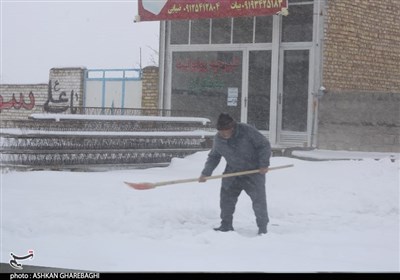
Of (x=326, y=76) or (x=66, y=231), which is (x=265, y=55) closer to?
Answer: (x=326, y=76)

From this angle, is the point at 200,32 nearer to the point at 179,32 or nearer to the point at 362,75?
the point at 179,32

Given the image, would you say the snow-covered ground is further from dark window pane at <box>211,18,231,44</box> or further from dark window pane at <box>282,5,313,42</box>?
dark window pane at <box>211,18,231,44</box>

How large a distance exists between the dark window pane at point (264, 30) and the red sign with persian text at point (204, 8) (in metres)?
0.43

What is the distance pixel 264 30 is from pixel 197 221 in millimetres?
5214

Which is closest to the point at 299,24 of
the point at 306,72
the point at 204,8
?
the point at 306,72

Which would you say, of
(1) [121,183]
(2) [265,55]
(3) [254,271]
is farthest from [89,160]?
(3) [254,271]

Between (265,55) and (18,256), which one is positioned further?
(265,55)

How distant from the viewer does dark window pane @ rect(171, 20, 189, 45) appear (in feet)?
39.5

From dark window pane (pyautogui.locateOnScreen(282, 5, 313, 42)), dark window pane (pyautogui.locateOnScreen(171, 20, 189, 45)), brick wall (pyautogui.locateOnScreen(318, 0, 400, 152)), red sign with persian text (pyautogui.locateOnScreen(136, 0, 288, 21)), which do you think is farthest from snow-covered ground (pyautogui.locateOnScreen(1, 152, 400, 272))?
dark window pane (pyautogui.locateOnScreen(171, 20, 189, 45))

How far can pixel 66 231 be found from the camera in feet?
19.4

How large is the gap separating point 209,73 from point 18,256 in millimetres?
6233

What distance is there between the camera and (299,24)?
36.4 ft

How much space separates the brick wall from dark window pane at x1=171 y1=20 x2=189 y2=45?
8.26 feet

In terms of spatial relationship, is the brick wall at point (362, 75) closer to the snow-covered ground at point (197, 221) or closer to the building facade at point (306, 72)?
the building facade at point (306, 72)
